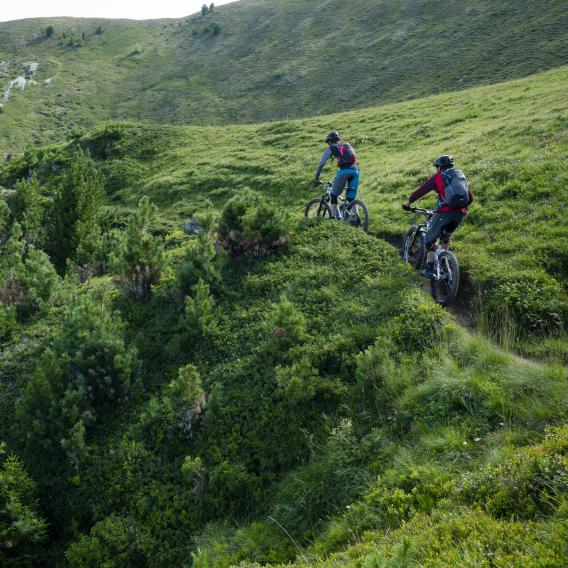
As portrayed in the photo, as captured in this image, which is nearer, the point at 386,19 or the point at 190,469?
the point at 190,469

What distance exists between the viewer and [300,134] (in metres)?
35.6

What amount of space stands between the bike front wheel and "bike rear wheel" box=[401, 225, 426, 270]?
0.99 meters

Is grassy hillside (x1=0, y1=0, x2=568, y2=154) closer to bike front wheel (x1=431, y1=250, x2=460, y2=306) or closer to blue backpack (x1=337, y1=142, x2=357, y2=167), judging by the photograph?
blue backpack (x1=337, y1=142, x2=357, y2=167)

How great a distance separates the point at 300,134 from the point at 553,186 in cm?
2618

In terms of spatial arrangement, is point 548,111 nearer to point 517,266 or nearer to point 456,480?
point 517,266

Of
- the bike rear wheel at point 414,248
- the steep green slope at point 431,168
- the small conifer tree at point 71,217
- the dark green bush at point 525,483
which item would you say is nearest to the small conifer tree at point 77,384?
the dark green bush at point 525,483

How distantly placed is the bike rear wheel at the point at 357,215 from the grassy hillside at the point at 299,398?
68 centimetres

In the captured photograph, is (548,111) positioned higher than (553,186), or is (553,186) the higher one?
(548,111)

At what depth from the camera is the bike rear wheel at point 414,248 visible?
11.0m

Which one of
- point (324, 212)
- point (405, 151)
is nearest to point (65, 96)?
point (405, 151)

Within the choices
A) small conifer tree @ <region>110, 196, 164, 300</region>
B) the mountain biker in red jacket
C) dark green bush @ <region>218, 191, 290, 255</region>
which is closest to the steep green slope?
the mountain biker in red jacket

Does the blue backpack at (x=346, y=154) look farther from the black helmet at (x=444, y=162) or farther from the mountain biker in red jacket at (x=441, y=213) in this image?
the black helmet at (x=444, y=162)

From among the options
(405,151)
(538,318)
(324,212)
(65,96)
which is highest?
(65,96)

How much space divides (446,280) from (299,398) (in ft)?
15.2
